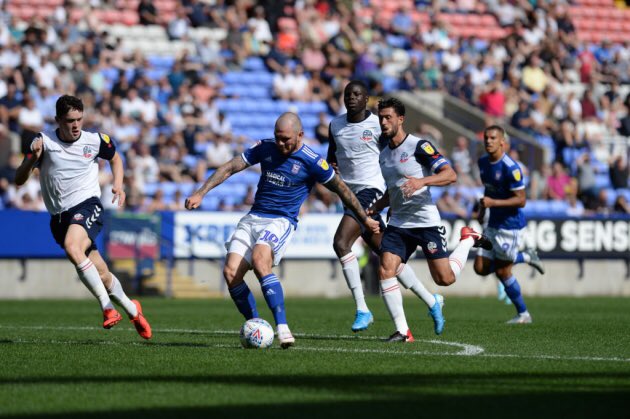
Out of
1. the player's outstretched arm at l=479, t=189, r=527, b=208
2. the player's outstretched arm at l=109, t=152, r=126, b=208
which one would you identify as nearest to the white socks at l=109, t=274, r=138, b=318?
the player's outstretched arm at l=109, t=152, r=126, b=208

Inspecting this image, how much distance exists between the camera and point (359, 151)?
44.4 feet

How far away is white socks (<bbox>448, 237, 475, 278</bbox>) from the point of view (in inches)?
514

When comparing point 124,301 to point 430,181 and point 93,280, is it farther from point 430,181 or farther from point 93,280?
point 430,181

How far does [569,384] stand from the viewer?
8.48 m

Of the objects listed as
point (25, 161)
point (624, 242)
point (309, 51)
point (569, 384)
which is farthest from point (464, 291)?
point (569, 384)

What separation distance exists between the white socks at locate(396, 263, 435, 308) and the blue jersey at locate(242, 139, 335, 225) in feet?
6.19

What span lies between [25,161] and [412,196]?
3.73 meters

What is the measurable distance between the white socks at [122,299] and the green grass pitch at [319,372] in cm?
30

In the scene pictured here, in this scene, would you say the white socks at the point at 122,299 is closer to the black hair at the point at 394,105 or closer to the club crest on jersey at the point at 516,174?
the black hair at the point at 394,105

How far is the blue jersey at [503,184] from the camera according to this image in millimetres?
15211

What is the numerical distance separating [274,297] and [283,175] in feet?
3.60

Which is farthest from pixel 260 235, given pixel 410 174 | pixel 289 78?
pixel 289 78

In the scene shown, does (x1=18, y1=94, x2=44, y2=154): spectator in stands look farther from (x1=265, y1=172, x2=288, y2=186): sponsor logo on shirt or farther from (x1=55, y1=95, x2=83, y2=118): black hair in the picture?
(x1=265, y1=172, x2=288, y2=186): sponsor logo on shirt

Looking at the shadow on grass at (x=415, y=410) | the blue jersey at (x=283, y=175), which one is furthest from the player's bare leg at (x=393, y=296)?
the shadow on grass at (x=415, y=410)
